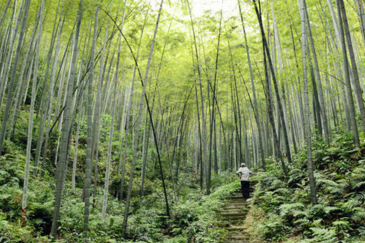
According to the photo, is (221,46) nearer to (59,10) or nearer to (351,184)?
(59,10)

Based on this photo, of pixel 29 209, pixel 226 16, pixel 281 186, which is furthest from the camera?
pixel 226 16

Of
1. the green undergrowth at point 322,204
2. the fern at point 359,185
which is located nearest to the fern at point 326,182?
the green undergrowth at point 322,204

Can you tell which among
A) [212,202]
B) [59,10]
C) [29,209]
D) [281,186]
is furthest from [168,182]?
[59,10]

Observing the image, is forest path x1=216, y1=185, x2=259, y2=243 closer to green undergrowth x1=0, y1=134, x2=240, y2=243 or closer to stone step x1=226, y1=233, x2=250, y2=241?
stone step x1=226, y1=233, x2=250, y2=241

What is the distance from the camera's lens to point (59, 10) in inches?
191

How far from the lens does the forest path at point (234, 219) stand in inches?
142

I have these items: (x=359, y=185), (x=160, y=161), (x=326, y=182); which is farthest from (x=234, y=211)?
(x=359, y=185)

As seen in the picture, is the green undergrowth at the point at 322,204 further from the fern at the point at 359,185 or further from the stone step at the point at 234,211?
the stone step at the point at 234,211

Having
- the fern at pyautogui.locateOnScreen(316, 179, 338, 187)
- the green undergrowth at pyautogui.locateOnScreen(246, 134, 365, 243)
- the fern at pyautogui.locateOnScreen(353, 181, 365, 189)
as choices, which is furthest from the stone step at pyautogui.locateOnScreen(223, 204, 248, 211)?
the fern at pyautogui.locateOnScreen(353, 181, 365, 189)

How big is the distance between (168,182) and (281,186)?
537 cm

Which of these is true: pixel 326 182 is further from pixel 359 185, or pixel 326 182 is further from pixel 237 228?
pixel 237 228

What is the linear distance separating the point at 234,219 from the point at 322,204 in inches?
76.1

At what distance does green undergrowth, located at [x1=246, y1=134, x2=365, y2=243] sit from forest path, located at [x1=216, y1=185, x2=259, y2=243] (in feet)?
0.61

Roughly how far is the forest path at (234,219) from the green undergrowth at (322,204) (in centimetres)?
18
